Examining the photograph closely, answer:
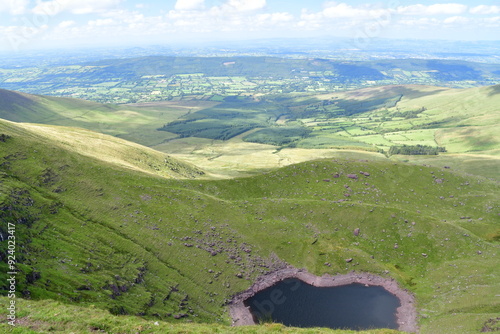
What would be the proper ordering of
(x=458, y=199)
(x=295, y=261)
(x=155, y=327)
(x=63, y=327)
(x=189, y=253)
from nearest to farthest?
(x=63, y=327) → (x=155, y=327) → (x=189, y=253) → (x=295, y=261) → (x=458, y=199)

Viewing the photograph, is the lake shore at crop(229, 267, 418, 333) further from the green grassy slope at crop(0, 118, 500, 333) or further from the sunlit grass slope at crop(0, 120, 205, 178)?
the sunlit grass slope at crop(0, 120, 205, 178)

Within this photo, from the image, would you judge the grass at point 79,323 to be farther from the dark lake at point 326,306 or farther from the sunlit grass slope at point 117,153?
the sunlit grass slope at point 117,153

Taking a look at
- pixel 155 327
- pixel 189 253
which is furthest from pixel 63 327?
pixel 189 253

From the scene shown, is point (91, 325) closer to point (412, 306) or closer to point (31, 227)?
point (31, 227)

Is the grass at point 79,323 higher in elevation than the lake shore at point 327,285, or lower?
higher

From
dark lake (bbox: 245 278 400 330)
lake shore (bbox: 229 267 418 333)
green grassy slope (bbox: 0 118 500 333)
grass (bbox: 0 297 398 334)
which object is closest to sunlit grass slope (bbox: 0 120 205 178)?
green grassy slope (bbox: 0 118 500 333)

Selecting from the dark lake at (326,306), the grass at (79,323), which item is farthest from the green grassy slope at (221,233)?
the dark lake at (326,306)
